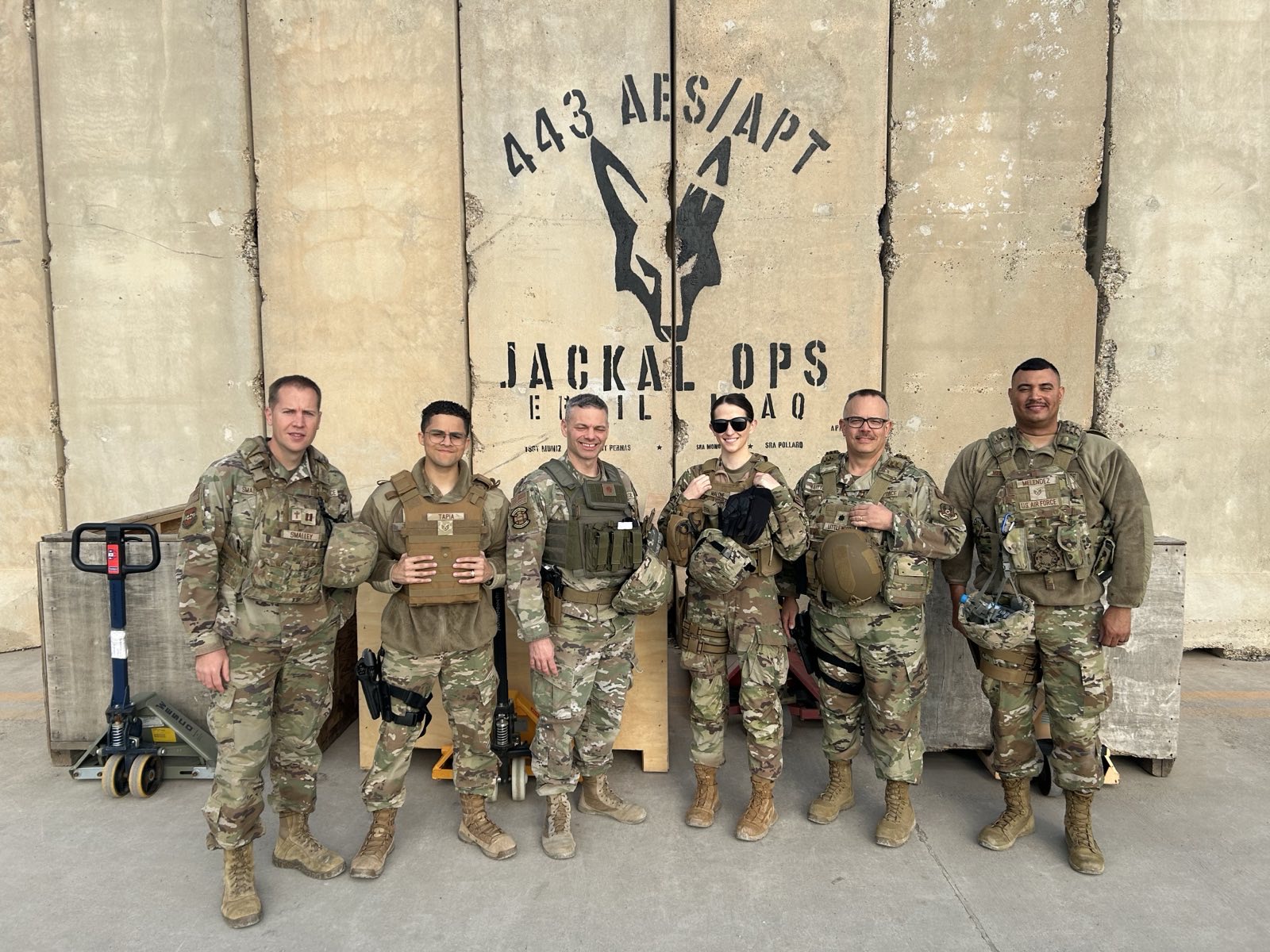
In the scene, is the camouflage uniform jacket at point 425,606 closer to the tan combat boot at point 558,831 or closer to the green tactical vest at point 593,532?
the green tactical vest at point 593,532

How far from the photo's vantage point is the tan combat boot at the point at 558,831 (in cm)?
324

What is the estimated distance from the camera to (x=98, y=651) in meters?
4.14

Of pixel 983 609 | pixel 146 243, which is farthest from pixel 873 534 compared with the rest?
pixel 146 243

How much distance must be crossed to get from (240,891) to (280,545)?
145 cm

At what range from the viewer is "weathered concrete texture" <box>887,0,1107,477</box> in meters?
6.12

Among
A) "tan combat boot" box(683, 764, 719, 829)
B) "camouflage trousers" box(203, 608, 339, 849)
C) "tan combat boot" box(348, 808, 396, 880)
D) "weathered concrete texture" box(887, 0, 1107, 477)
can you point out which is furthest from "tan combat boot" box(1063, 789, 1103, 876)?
"weathered concrete texture" box(887, 0, 1107, 477)

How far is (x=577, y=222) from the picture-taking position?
6.31m

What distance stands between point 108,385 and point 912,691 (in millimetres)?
7343

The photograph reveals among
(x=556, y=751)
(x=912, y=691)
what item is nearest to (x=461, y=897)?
(x=556, y=751)

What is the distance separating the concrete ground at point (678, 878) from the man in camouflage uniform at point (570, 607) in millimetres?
416

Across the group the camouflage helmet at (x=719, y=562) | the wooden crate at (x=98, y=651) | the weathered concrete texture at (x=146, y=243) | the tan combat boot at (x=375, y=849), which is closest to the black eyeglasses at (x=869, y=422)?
the camouflage helmet at (x=719, y=562)

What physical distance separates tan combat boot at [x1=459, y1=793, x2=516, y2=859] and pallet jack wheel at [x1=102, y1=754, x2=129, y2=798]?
2.00 meters

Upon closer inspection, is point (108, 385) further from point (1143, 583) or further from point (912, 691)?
point (1143, 583)

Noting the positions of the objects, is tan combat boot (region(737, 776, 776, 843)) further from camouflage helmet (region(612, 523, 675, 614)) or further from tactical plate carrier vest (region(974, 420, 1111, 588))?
tactical plate carrier vest (region(974, 420, 1111, 588))
